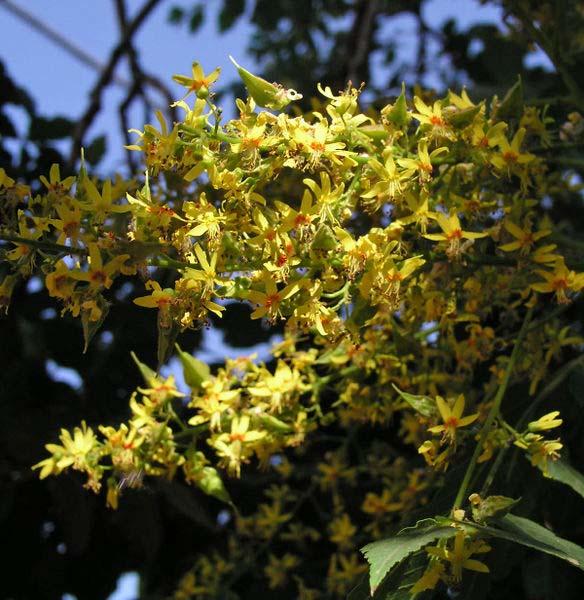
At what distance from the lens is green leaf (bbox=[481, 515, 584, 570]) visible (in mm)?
974

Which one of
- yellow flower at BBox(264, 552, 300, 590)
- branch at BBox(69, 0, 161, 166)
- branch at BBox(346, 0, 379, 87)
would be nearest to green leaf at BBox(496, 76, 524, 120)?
yellow flower at BBox(264, 552, 300, 590)

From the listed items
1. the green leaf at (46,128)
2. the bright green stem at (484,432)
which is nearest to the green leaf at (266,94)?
the bright green stem at (484,432)

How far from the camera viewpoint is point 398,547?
38.6 inches

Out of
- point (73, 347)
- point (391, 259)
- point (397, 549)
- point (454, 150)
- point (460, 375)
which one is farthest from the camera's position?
point (73, 347)

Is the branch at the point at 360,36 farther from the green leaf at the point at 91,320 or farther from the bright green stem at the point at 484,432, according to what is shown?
the green leaf at the point at 91,320

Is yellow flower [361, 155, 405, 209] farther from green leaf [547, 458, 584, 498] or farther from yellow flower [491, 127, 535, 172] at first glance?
green leaf [547, 458, 584, 498]

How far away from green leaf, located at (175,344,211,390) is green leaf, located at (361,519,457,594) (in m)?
0.38

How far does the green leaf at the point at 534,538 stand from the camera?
0.97 meters

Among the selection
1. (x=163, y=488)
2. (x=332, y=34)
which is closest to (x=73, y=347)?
(x=163, y=488)

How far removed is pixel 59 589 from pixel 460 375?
1.03 meters

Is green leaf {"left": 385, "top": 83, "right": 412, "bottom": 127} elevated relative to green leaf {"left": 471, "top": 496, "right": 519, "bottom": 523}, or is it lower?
elevated

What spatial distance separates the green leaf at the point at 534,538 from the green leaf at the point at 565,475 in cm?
12

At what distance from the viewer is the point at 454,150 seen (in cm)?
121

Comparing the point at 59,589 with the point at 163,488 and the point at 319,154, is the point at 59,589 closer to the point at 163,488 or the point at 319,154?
the point at 163,488
